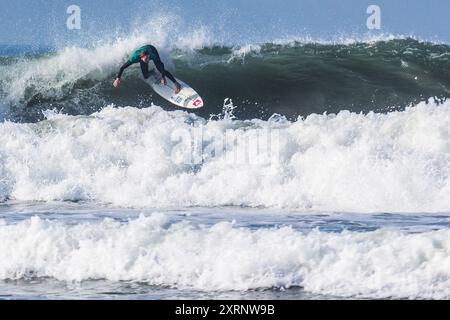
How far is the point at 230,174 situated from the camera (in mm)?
10109

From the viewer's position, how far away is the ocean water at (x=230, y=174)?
562 cm

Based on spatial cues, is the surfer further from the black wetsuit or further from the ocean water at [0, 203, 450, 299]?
the ocean water at [0, 203, 450, 299]

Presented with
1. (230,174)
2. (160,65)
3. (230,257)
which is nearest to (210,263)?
(230,257)

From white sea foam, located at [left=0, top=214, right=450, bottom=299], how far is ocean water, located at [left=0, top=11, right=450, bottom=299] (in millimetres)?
14

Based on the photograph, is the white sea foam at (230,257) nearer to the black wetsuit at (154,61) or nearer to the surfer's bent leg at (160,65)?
the surfer's bent leg at (160,65)

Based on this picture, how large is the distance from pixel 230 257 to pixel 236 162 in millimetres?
4720

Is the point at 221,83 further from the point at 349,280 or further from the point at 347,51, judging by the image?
the point at 349,280

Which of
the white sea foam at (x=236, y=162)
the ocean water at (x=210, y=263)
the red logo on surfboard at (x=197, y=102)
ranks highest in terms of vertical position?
the red logo on surfboard at (x=197, y=102)

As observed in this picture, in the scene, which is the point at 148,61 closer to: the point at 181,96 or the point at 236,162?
the point at 181,96

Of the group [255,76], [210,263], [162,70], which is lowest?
[210,263]

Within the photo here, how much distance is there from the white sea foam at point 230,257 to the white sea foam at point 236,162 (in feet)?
9.32

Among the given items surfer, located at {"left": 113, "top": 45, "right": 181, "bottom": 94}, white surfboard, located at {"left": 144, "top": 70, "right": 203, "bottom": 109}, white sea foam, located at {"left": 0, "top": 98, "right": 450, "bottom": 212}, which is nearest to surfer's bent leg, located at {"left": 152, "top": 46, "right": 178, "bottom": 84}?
surfer, located at {"left": 113, "top": 45, "right": 181, "bottom": 94}

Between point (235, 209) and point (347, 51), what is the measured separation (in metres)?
7.96

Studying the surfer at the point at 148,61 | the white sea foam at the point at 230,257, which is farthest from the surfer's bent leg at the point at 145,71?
the white sea foam at the point at 230,257
